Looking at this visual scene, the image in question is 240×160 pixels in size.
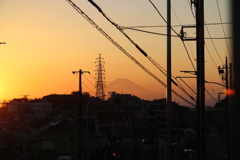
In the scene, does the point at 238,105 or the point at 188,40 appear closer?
the point at 238,105

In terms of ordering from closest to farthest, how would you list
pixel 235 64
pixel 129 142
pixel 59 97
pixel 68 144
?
pixel 235 64, pixel 68 144, pixel 129 142, pixel 59 97

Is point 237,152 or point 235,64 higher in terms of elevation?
point 235,64

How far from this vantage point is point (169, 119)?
1539 cm

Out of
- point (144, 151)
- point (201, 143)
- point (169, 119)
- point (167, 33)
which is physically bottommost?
point (144, 151)

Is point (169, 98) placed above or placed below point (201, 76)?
below

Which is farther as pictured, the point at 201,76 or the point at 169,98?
the point at 201,76

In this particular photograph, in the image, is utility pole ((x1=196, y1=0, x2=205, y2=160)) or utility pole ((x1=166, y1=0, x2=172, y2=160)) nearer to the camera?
utility pole ((x1=166, y1=0, x2=172, y2=160))

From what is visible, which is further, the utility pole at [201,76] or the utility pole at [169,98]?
the utility pole at [201,76]

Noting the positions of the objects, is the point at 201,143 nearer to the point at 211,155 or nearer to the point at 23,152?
the point at 211,155

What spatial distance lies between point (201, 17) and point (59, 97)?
118331 mm

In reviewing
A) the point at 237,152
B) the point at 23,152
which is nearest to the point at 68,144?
the point at 23,152

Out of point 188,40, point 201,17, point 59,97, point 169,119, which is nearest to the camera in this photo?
point 169,119

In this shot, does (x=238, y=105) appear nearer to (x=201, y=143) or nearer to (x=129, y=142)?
(x=201, y=143)

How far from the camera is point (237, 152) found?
288 cm
